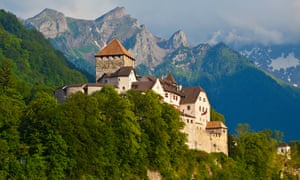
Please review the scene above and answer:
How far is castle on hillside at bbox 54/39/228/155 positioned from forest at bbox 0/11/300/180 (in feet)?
8.57

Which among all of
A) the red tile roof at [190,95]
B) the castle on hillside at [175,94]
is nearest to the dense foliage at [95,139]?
the castle on hillside at [175,94]

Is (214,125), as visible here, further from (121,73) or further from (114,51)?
(114,51)

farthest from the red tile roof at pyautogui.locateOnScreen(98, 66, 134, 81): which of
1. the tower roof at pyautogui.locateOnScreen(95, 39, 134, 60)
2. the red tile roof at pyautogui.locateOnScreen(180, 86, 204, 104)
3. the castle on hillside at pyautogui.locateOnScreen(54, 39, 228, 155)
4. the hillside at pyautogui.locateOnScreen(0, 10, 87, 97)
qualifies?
the hillside at pyautogui.locateOnScreen(0, 10, 87, 97)

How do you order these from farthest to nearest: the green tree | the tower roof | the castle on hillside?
the tower roof
the castle on hillside
the green tree

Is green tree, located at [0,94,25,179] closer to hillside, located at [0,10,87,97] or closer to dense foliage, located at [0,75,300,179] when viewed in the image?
dense foliage, located at [0,75,300,179]

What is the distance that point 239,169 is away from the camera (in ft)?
330

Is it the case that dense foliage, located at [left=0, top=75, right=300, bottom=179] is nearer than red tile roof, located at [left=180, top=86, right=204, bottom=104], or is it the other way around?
dense foliage, located at [left=0, top=75, right=300, bottom=179]

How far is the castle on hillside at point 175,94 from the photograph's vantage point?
306ft

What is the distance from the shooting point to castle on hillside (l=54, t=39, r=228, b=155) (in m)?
93.4

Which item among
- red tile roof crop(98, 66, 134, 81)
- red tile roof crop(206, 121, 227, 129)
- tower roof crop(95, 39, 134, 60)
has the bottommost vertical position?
red tile roof crop(206, 121, 227, 129)

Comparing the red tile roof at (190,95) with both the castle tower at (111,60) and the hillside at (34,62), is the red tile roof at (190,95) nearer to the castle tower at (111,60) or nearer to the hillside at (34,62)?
the castle tower at (111,60)

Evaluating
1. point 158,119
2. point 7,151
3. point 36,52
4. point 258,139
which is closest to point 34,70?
point 36,52

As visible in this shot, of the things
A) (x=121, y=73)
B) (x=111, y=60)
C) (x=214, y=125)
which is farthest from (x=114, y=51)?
(x=214, y=125)

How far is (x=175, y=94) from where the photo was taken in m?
102
